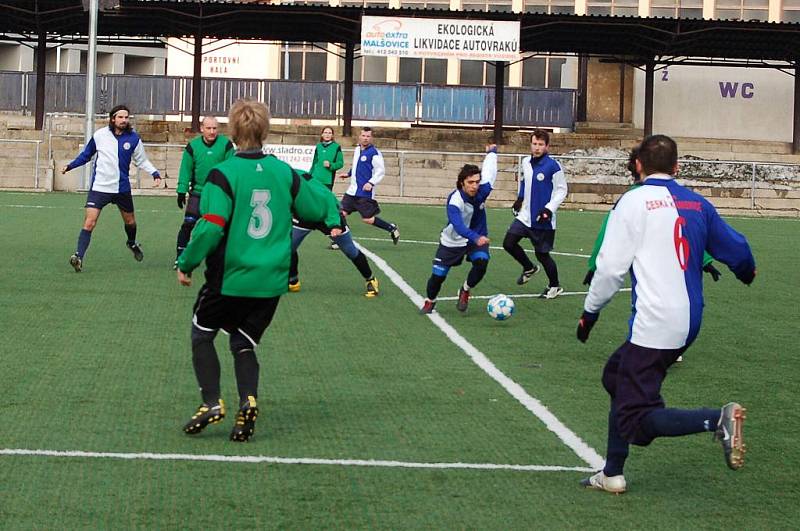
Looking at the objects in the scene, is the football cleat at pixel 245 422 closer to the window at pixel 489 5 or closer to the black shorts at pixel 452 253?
the black shorts at pixel 452 253

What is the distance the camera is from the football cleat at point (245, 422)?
24.5 feet

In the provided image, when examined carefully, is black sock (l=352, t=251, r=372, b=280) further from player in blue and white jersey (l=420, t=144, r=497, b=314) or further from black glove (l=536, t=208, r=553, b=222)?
black glove (l=536, t=208, r=553, b=222)

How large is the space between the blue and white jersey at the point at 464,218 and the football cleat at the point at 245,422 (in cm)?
532

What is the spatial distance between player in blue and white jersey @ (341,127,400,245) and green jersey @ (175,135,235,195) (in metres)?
5.02

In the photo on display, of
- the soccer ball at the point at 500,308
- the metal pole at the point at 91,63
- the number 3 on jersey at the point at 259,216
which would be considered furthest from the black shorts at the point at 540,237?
the metal pole at the point at 91,63

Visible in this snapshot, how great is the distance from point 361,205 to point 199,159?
5568mm

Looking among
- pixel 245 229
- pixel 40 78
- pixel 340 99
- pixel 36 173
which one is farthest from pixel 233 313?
pixel 340 99

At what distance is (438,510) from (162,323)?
6311mm

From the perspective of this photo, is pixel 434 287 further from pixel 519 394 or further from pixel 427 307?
pixel 519 394

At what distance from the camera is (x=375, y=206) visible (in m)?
21.0

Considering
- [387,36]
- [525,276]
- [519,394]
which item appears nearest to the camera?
[519,394]

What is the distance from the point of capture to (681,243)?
638cm

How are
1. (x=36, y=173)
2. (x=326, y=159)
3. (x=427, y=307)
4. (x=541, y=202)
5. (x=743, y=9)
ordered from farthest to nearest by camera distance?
(x=743, y=9), (x=36, y=173), (x=326, y=159), (x=541, y=202), (x=427, y=307)

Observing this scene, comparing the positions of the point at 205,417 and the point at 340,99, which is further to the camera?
the point at 340,99
